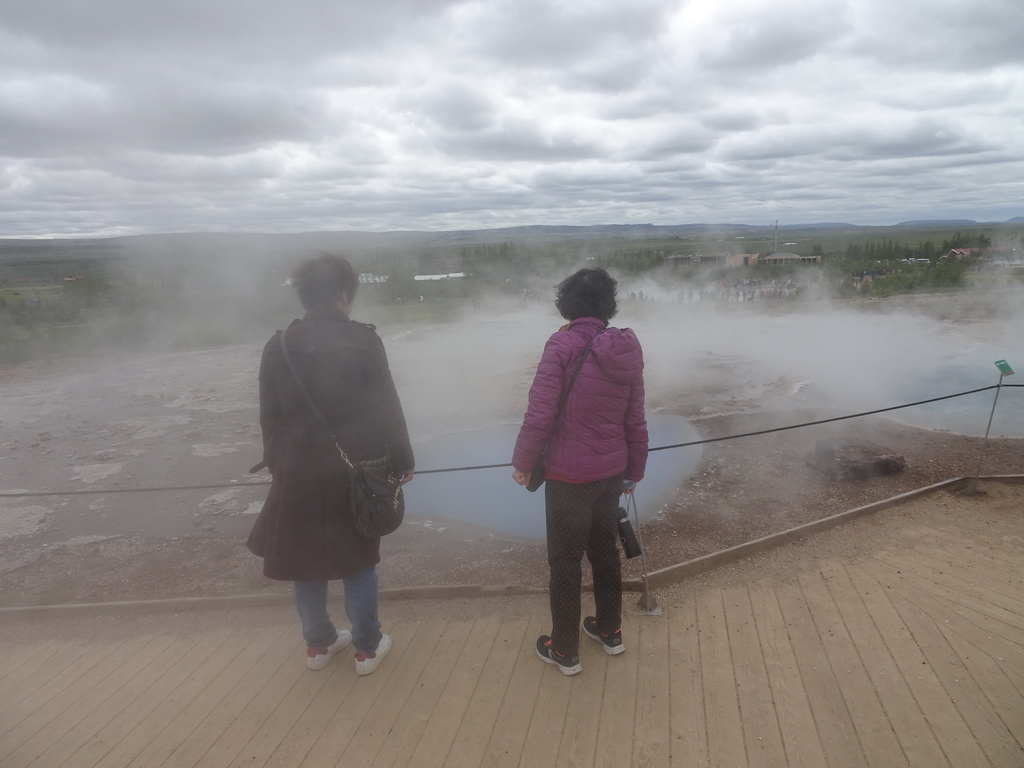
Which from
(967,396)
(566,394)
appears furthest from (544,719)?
(967,396)

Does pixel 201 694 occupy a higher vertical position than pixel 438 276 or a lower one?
higher

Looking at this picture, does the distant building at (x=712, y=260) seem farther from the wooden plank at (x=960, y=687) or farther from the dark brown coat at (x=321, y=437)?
the dark brown coat at (x=321, y=437)

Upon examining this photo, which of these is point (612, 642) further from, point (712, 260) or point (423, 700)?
point (712, 260)

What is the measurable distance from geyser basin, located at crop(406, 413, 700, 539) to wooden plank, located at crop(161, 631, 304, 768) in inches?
84.4

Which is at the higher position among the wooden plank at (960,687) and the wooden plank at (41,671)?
the wooden plank at (960,687)

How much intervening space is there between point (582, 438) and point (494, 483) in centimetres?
367

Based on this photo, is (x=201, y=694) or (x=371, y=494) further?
(x=201, y=694)

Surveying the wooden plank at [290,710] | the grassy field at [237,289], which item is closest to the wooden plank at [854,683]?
the wooden plank at [290,710]

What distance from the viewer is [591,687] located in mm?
2039

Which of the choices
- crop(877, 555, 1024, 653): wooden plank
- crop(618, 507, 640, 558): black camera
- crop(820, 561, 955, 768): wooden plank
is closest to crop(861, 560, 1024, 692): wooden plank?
crop(877, 555, 1024, 653): wooden plank

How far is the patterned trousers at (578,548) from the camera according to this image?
1939 mm

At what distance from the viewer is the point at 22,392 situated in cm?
938

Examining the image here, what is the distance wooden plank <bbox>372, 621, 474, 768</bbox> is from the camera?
183cm

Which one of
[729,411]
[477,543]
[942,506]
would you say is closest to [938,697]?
[942,506]
